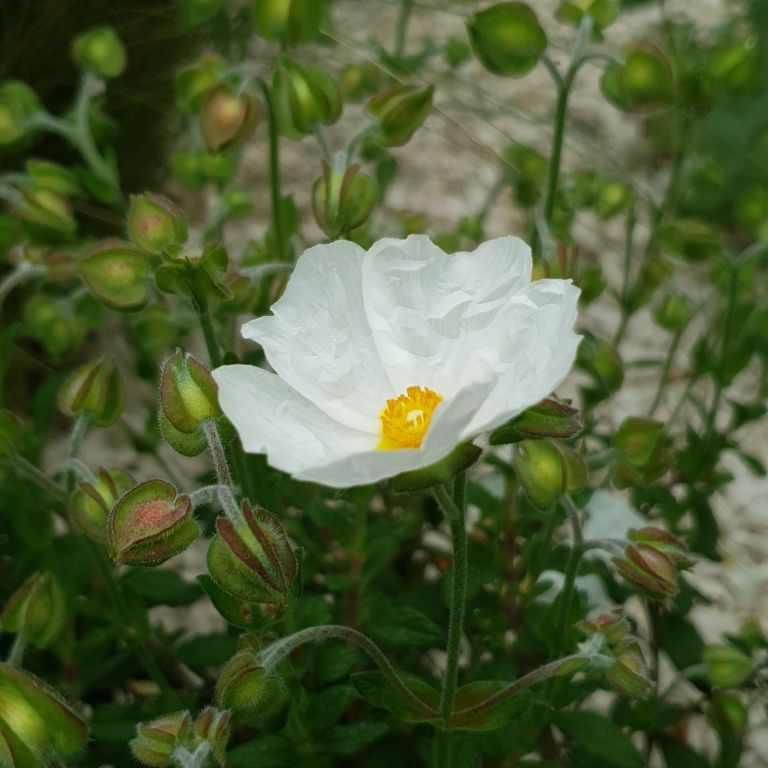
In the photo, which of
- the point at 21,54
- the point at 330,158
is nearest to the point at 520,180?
the point at 330,158

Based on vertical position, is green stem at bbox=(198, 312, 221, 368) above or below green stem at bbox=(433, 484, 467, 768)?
above

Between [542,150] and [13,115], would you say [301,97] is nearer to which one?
[13,115]

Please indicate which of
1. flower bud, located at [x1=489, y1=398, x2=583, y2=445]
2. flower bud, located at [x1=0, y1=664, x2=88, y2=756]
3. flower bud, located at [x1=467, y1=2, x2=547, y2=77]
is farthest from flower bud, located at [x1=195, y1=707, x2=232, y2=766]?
flower bud, located at [x1=467, y1=2, x2=547, y2=77]

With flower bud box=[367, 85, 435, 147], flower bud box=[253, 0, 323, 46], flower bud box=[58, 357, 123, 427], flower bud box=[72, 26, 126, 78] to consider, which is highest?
flower bud box=[253, 0, 323, 46]

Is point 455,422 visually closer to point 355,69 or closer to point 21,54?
point 355,69

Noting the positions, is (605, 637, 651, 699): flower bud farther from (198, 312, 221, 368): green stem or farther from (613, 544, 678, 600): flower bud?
(198, 312, 221, 368): green stem

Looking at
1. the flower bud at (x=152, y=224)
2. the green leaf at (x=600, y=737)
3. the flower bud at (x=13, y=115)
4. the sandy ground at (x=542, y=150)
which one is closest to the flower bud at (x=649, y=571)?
the green leaf at (x=600, y=737)
